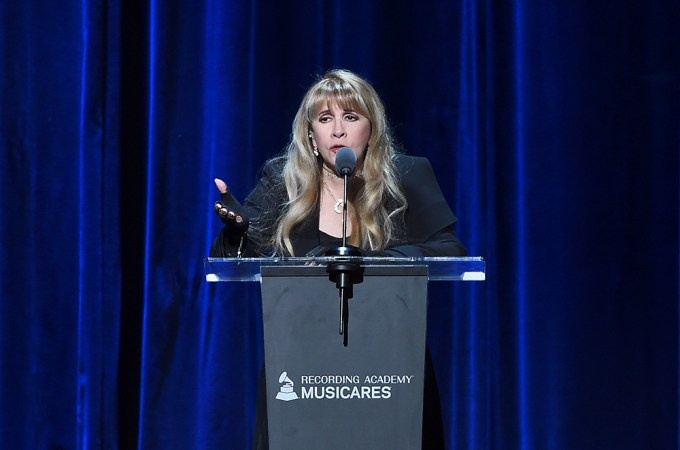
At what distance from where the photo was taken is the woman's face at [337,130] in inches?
82.7

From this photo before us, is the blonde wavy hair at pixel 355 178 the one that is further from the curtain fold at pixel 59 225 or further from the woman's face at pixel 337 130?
the curtain fold at pixel 59 225

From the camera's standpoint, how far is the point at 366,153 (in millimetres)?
2191

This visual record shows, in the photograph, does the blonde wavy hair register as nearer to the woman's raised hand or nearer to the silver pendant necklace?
the silver pendant necklace

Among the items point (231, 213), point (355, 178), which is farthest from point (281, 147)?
point (231, 213)

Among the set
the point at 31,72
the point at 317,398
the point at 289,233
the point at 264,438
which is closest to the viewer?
the point at 317,398

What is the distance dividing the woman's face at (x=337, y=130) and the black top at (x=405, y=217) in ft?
0.46

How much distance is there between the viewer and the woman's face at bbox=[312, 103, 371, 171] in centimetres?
210

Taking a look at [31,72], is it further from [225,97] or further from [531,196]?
[531,196]

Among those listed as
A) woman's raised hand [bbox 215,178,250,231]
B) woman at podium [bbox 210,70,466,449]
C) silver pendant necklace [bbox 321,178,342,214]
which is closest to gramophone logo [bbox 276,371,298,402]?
woman's raised hand [bbox 215,178,250,231]

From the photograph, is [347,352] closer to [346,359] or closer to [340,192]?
[346,359]

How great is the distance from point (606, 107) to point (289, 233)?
1308 mm

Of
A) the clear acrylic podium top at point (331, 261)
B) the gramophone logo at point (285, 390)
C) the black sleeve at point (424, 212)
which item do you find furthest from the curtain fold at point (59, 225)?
the gramophone logo at point (285, 390)

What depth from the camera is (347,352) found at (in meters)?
1.36

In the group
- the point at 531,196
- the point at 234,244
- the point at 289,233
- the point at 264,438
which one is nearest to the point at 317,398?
the point at 234,244
